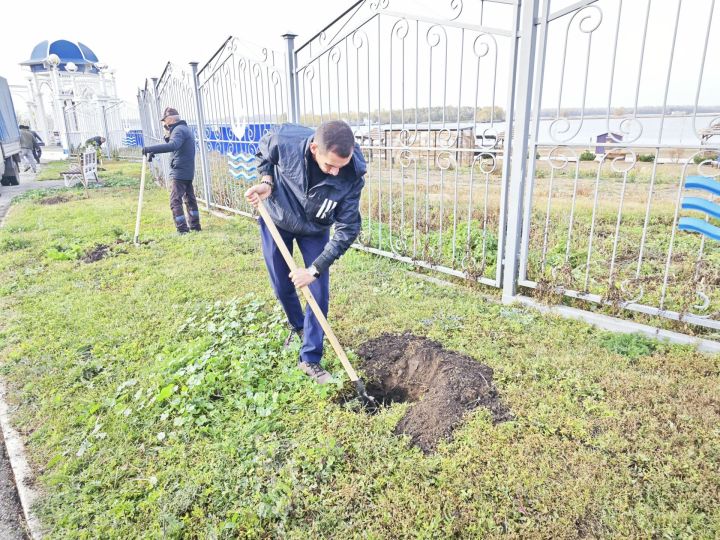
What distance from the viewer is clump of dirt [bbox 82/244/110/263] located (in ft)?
19.7

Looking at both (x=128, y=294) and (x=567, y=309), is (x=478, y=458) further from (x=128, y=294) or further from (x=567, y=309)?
(x=128, y=294)

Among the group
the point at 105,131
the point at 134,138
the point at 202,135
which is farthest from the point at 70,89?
the point at 202,135

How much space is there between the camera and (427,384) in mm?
3004

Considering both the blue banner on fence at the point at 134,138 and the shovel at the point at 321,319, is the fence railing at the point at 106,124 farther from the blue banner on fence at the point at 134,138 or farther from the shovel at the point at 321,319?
the shovel at the point at 321,319

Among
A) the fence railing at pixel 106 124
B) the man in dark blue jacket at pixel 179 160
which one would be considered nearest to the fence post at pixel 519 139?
the man in dark blue jacket at pixel 179 160

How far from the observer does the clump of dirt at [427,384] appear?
2.57 meters

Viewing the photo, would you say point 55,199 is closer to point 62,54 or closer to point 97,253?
point 97,253


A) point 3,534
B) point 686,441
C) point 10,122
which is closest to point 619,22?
point 686,441

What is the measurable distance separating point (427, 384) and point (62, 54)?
32141mm

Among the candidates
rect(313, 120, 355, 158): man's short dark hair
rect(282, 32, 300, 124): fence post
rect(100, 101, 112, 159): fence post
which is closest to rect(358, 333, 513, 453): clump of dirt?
rect(313, 120, 355, 158): man's short dark hair

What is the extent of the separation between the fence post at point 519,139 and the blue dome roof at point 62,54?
98.0ft

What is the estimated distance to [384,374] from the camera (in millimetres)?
3150

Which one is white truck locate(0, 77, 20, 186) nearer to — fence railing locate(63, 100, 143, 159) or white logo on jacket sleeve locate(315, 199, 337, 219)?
fence railing locate(63, 100, 143, 159)

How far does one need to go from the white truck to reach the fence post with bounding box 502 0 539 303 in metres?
14.0
